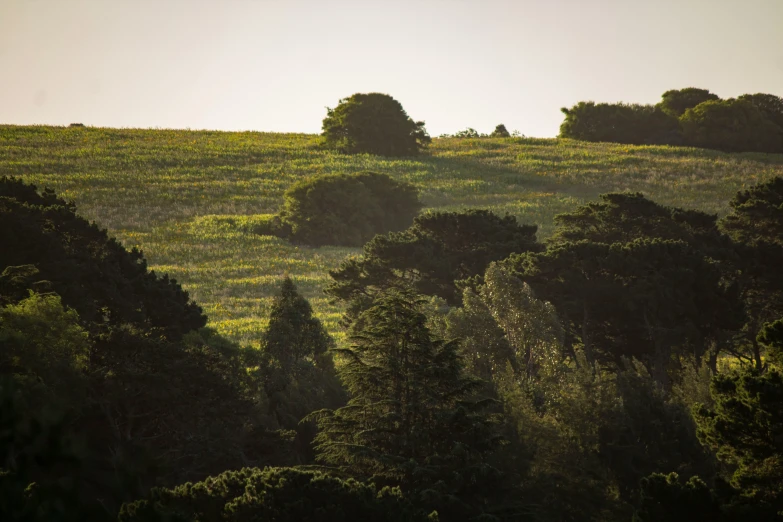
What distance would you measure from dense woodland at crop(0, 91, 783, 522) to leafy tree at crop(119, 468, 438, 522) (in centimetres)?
4

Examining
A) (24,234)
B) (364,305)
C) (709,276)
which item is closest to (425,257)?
(364,305)

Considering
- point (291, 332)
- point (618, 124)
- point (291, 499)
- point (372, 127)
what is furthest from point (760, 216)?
point (618, 124)

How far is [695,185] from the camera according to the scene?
9150 cm

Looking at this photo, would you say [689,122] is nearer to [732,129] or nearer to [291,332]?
[732,129]

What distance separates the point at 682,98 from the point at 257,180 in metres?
66.2

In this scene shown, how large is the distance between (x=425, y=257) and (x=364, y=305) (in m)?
5.09

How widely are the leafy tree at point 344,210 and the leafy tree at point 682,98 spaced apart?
67.7 meters

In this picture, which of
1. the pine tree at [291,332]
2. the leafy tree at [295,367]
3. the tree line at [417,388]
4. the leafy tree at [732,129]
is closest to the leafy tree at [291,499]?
the tree line at [417,388]

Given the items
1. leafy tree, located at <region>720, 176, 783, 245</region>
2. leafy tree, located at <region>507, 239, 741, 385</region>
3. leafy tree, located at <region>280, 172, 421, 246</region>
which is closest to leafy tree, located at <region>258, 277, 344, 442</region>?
leafy tree, located at <region>507, 239, 741, 385</region>

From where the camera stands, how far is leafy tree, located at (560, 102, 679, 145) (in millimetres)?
124688

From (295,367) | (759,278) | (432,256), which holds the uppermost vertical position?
(432,256)

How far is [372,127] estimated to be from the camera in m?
106

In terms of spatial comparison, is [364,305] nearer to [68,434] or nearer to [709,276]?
[709,276]

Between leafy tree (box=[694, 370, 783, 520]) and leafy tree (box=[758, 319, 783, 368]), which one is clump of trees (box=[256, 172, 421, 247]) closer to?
leafy tree (box=[758, 319, 783, 368])
